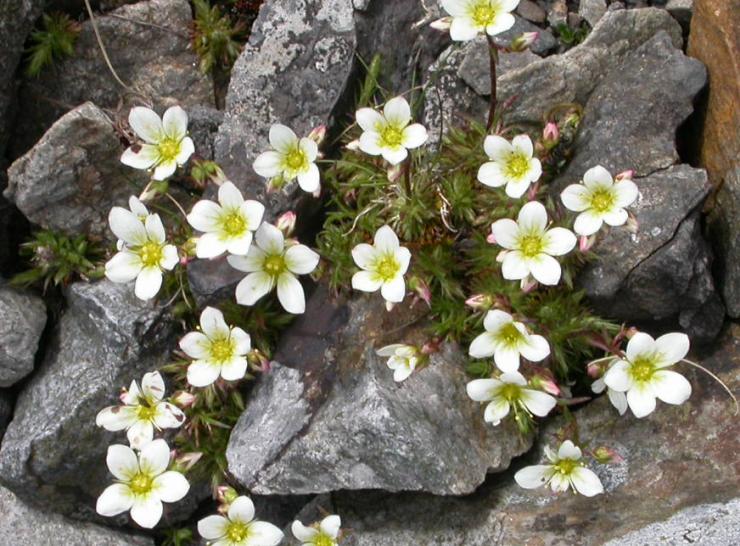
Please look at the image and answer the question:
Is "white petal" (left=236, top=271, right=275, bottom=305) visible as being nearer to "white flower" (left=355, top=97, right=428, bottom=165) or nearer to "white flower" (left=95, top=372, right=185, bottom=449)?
"white flower" (left=95, top=372, right=185, bottom=449)

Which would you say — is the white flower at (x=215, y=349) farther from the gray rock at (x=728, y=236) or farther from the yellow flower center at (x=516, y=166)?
the gray rock at (x=728, y=236)

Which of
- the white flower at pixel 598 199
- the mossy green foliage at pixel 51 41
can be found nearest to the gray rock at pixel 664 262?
the white flower at pixel 598 199

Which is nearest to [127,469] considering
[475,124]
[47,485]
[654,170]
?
[47,485]

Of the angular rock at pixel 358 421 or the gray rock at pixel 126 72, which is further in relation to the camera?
the gray rock at pixel 126 72

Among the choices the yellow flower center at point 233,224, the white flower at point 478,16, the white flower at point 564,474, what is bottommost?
the white flower at point 564,474

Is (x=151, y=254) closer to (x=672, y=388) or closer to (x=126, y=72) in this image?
(x=126, y=72)

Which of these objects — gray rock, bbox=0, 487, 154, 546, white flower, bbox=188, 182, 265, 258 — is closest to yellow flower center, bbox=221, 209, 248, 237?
white flower, bbox=188, 182, 265, 258

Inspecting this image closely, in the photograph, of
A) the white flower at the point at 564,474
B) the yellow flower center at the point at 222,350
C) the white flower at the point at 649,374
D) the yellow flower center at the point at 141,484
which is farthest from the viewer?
the yellow flower center at the point at 222,350
